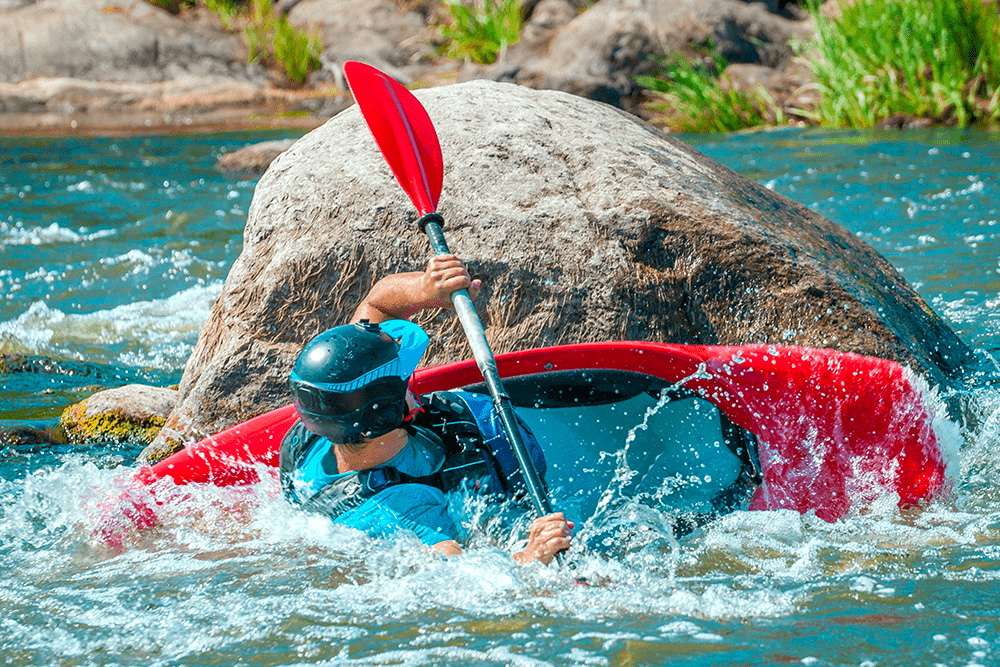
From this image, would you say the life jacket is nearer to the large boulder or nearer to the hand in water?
the hand in water

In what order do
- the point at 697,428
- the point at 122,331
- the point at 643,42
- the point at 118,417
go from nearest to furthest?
the point at 697,428 < the point at 118,417 < the point at 122,331 < the point at 643,42

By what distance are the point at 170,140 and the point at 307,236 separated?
8612mm

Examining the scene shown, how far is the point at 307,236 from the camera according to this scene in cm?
344

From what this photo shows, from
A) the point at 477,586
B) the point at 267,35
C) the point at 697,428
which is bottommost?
the point at 477,586

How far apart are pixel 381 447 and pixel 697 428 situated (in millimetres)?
1083

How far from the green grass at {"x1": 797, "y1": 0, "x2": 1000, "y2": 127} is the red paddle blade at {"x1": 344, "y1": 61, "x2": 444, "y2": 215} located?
6918 mm

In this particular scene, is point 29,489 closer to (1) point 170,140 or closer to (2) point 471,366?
(2) point 471,366

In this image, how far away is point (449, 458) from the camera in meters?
2.31

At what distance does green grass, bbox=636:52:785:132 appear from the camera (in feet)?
32.7

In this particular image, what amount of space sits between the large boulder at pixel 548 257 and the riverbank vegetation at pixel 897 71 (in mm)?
5843

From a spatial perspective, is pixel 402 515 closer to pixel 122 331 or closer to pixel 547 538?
pixel 547 538

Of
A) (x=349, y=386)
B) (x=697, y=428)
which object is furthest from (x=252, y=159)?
(x=349, y=386)

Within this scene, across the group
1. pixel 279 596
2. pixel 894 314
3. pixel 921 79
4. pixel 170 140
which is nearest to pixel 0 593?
pixel 279 596

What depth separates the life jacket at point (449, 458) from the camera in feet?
7.11
